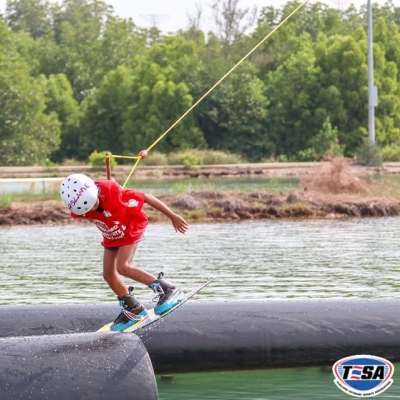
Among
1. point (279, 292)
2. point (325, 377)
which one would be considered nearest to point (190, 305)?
point (325, 377)

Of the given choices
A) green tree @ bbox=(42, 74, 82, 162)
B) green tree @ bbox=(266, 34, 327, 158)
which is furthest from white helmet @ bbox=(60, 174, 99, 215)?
green tree @ bbox=(42, 74, 82, 162)

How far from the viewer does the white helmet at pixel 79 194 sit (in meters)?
9.70

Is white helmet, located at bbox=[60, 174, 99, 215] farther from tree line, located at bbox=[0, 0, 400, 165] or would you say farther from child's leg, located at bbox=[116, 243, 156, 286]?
tree line, located at bbox=[0, 0, 400, 165]

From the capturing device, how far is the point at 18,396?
8031 millimetres

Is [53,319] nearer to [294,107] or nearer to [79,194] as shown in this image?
[79,194]

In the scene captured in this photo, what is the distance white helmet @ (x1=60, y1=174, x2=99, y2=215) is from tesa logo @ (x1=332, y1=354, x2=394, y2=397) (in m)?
2.48

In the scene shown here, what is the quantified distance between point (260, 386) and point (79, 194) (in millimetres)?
2260

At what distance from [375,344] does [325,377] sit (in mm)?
510

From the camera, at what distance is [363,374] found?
10.6 m

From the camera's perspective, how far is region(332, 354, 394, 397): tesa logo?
33.3 feet

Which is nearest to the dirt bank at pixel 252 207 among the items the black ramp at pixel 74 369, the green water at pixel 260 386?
the green water at pixel 260 386

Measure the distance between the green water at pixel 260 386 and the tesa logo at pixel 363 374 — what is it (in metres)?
0.06

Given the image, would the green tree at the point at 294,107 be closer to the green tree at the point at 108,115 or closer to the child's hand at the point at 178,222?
the green tree at the point at 108,115

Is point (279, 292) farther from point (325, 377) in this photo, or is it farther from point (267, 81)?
point (267, 81)
